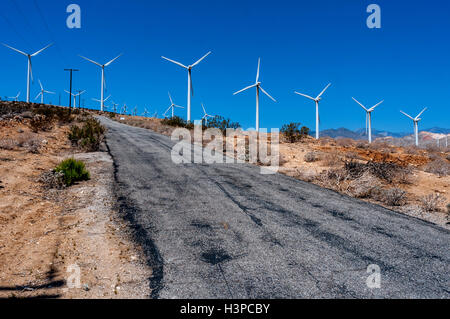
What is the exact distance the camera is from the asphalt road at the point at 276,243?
4086mm

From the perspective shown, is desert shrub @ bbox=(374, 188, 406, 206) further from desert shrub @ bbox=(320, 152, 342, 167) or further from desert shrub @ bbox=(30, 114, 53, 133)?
A: desert shrub @ bbox=(30, 114, 53, 133)

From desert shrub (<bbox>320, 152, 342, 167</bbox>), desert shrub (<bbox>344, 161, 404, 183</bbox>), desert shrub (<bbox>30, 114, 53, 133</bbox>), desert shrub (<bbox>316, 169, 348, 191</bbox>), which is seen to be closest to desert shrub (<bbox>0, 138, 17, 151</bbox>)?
desert shrub (<bbox>30, 114, 53, 133</bbox>)

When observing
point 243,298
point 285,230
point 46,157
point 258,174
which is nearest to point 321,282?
point 243,298

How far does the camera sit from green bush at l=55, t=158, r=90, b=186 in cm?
997

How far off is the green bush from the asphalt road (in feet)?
5.73

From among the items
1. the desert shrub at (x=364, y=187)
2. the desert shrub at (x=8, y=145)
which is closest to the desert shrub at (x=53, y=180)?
the desert shrub at (x=8, y=145)

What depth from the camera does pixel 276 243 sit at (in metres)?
5.61

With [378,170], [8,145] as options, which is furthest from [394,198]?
[8,145]

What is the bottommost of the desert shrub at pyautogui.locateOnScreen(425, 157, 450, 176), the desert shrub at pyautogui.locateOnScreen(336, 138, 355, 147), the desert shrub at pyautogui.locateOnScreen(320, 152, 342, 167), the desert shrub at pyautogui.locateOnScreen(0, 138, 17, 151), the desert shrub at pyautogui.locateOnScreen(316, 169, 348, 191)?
the desert shrub at pyautogui.locateOnScreen(316, 169, 348, 191)

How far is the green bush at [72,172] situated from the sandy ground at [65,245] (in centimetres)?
47

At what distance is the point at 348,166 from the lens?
42.3ft

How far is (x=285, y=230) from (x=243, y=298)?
2.81m

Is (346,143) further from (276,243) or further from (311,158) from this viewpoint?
(276,243)
